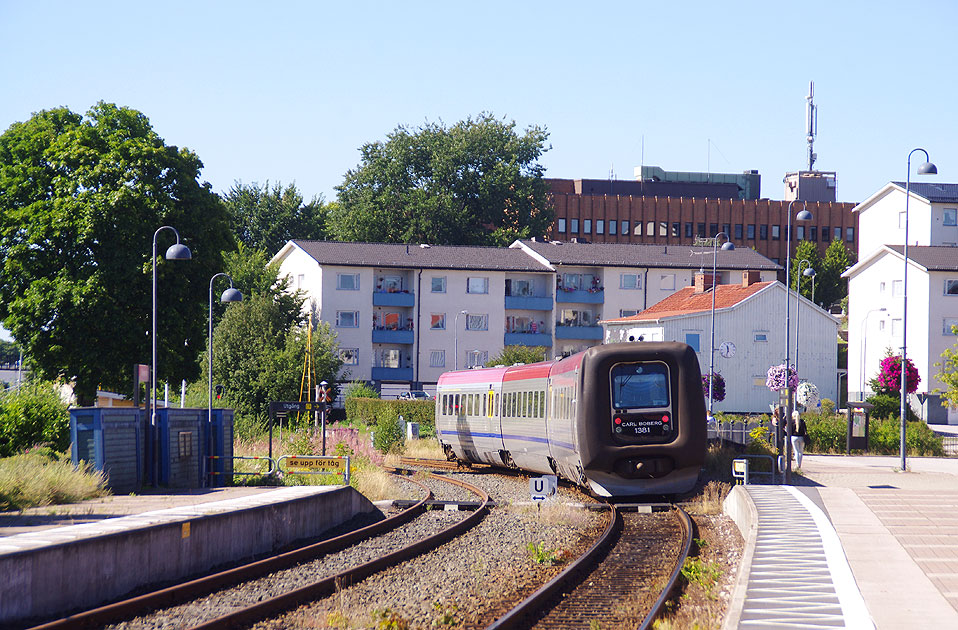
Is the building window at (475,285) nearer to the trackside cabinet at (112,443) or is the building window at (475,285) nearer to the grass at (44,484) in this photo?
the trackside cabinet at (112,443)

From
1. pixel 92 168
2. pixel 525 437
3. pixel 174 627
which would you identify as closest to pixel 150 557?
pixel 174 627

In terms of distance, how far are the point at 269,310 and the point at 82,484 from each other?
4117 cm

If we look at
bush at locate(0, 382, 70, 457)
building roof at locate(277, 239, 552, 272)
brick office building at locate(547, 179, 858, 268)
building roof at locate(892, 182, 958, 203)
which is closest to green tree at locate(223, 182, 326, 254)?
building roof at locate(277, 239, 552, 272)

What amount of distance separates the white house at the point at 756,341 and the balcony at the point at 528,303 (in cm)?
1382

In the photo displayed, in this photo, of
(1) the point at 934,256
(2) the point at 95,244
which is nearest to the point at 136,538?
(2) the point at 95,244

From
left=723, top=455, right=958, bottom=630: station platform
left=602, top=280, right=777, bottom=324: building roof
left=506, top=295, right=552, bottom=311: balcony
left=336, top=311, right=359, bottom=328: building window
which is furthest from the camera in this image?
left=506, top=295, right=552, bottom=311: balcony

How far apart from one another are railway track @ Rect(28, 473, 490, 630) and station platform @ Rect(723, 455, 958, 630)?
4.37 m

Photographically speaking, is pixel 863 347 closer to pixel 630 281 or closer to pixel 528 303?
pixel 630 281

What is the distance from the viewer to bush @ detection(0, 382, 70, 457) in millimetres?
23641

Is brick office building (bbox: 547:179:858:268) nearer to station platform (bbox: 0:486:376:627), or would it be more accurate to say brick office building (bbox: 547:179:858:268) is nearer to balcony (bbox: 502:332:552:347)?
balcony (bbox: 502:332:552:347)

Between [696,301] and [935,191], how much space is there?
23954 millimetres

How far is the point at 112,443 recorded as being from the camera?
19734 millimetres

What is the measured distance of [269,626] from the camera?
10.4 metres

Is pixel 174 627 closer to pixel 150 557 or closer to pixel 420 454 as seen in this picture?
pixel 150 557
